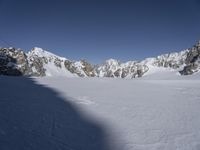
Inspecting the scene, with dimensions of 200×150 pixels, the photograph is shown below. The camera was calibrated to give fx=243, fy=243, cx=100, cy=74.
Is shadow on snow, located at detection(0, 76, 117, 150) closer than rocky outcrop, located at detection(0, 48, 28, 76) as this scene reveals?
Yes

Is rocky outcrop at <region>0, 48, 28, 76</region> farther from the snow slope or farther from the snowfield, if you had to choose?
the snowfield

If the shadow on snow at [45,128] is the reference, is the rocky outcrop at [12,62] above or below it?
above

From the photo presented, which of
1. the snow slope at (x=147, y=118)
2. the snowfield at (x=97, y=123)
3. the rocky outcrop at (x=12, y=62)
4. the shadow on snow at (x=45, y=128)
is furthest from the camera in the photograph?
the rocky outcrop at (x=12, y=62)

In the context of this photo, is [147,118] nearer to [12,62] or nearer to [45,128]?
[45,128]

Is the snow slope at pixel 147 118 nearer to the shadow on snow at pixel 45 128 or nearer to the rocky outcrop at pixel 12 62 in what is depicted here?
the shadow on snow at pixel 45 128

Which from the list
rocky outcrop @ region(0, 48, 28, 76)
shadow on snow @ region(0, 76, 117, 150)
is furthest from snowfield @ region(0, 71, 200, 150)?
rocky outcrop @ region(0, 48, 28, 76)

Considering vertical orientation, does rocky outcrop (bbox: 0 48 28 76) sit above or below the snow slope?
above

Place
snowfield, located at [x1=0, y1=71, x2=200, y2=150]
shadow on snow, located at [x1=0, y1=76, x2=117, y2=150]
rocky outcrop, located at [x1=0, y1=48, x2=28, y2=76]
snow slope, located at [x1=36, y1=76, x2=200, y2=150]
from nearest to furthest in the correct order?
shadow on snow, located at [x1=0, y1=76, x2=117, y2=150]
snowfield, located at [x1=0, y1=71, x2=200, y2=150]
snow slope, located at [x1=36, y1=76, x2=200, y2=150]
rocky outcrop, located at [x1=0, y1=48, x2=28, y2=76]

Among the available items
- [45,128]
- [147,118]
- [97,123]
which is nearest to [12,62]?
[97,123]

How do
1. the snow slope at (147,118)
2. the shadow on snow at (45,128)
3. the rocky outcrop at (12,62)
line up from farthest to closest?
the rocky outcrop at (12,62), the snow slope at (147,118), the shadow on snow at (45,128)

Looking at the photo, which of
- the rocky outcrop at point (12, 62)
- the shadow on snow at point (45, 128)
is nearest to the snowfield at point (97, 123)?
the shadow on snow at point (45, 128)

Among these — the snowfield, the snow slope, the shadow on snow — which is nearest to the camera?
the shadow on snow

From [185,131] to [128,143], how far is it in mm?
1386

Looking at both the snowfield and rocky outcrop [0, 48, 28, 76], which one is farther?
rocky outcrop [0, 48, 28, 76]
